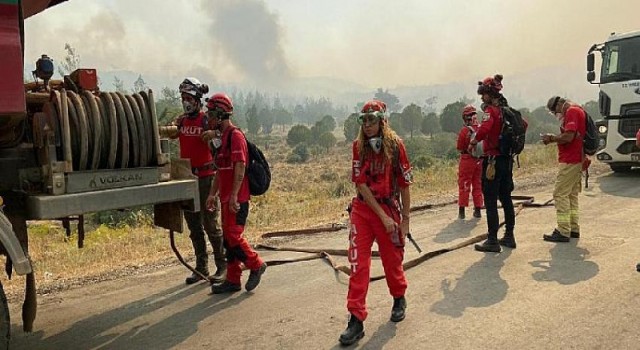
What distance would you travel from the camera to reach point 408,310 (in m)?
4.73

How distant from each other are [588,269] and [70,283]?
538 cm

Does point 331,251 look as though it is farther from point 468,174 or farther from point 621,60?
point 621,60

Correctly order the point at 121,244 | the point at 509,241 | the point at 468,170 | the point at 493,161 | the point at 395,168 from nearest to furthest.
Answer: the point at 395,168 → the point at 493,161 → the point at 509,241 → the point at 121,244 → the point at 468,170

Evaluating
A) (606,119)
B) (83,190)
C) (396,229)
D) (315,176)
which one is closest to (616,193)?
(606,119)

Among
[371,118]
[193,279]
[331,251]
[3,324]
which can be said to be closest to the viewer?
[3,324]

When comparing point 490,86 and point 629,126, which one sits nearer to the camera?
point 490,86

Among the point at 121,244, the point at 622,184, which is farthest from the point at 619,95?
the point at 121,244

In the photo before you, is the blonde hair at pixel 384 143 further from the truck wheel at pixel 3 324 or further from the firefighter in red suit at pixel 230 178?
the truck wheel at pixel 3 324

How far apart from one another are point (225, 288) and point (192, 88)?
2019mm

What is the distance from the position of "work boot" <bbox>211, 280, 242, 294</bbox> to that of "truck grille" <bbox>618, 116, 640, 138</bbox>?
10.4 metres

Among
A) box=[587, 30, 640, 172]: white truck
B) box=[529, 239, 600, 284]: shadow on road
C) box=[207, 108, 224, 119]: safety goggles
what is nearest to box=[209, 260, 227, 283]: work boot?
box=[207, 108, 224, 119]: safety goggles

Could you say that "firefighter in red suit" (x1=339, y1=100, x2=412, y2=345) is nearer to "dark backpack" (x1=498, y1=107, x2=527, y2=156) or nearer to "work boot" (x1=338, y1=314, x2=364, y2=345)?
"work boot" (x1=338, y1=314, x2=364, y2=345)

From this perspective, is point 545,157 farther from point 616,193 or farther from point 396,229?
point 396,229

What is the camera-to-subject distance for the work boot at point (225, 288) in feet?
17.9
